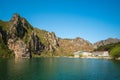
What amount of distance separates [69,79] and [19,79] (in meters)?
19.9

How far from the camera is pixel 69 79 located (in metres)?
83.9

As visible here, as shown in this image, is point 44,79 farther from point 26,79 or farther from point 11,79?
point 11,79

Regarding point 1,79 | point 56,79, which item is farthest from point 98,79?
point 1,79

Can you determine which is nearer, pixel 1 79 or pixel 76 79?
pixel 1 79

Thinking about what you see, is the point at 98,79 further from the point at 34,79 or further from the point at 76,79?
the point at 34,79

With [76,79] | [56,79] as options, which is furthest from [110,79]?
[56,79]

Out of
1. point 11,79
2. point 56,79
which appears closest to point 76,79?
point 56,79

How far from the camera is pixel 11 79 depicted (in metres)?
78.8

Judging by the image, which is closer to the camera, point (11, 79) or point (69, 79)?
point (11, 79)

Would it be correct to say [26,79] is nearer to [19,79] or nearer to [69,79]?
[19,79]

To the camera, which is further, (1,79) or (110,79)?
(110,79)

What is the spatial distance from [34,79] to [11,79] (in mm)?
8894

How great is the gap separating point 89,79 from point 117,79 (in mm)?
11781

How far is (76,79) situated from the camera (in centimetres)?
8406
